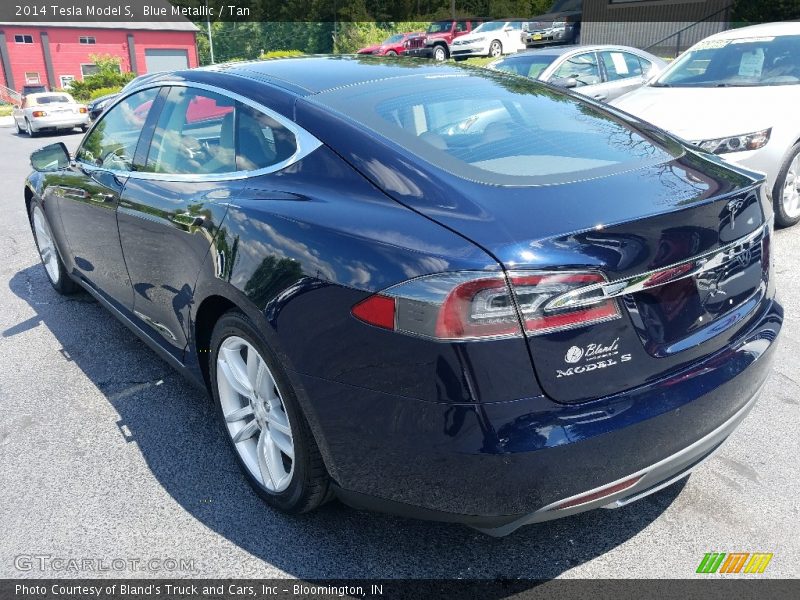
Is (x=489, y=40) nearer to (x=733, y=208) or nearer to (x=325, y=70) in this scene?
(x=325, y=70)

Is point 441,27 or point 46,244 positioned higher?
point 441,27

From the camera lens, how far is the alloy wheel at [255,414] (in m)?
2.56

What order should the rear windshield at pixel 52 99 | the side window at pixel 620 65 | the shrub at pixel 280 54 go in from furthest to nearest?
1. the rear windshield at pixel 52 99
2. the side window at pixel 620 65
3. the shrub at pixel 280 54

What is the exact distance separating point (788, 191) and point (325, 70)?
4.63m

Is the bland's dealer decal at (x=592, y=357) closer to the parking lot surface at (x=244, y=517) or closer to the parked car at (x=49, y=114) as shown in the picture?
the parking lot surface at (x=244, y=517)

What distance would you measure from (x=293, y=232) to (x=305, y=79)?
931 mm

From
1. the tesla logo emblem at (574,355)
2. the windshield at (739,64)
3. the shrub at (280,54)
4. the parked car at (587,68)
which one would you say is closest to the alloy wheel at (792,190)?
the windshield at (739,64)

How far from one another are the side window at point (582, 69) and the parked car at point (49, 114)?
18874 millimetres

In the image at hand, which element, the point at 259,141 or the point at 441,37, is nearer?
the point at 259,141

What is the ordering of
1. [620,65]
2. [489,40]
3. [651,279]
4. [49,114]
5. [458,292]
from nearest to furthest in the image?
[458,292] < [651,279] < [620,65] < [49,114] < [489,40]

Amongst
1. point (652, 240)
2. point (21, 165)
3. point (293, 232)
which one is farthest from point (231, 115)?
point (21, 165)

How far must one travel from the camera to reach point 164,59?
161 ft

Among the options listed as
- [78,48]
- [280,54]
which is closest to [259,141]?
[280,54]

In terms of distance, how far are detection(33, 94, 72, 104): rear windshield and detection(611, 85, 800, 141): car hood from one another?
21565 mm
